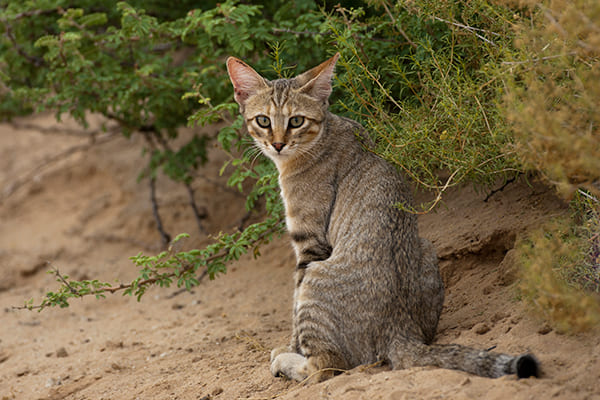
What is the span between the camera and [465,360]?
10.4 feet

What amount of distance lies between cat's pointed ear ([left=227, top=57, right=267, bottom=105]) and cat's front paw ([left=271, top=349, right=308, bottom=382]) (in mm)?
1958

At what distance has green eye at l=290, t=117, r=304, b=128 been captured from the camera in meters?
4.38

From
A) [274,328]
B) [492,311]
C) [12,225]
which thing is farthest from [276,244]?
[12,225]

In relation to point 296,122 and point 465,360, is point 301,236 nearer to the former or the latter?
point 296,122

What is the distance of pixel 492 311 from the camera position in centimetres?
396

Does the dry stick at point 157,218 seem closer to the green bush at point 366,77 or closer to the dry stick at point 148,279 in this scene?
the green bush at point 366,77

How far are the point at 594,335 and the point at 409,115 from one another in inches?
69.3

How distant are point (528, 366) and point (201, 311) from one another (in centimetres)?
398

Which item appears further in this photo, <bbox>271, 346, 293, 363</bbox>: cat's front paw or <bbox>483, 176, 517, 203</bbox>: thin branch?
<bbox>483, 176, 517, 203</bbox>: thin branch

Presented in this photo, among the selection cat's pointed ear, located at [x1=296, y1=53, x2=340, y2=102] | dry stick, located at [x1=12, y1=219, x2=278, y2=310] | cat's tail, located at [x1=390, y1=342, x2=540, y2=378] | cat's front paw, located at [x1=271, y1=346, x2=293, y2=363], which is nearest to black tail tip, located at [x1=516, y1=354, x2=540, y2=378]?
cat's tail, located at [x1=390, y1=342, x2=540, y2=378]

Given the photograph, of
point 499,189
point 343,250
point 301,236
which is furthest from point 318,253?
point 499,189

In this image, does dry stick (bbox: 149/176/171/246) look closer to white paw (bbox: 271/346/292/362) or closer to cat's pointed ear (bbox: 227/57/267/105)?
cat's pointed ear (bbox: 227/57/267/105)

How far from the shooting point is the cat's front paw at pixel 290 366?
3816 mm

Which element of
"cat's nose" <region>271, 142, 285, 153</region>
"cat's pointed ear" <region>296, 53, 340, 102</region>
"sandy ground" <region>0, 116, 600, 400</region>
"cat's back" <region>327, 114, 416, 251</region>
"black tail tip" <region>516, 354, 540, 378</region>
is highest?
"cat's pointed ear" <region>296, 53, 340, 102</region>
